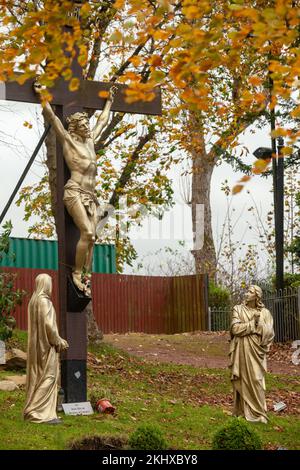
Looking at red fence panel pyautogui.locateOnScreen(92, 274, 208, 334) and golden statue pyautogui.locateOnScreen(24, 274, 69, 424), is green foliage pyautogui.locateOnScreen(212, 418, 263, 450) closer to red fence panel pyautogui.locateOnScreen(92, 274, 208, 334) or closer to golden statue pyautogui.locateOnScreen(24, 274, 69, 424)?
golden statue pyautogui.locateOnScreen(24, 274, 69, 424)

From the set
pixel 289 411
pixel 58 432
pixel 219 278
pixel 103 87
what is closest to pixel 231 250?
pixel 219 278

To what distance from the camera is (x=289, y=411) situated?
18250mm

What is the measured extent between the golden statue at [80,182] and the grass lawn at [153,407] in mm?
2045

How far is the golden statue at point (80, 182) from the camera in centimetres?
1467

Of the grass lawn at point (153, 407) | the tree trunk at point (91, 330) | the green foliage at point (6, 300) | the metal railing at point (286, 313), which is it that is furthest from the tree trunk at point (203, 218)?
the green foliage at point (6, 300)

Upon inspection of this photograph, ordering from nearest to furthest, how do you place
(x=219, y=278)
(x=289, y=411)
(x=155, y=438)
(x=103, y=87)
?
(x=155, y=438), (x=103, y=87), (x=289, y=411), (x=219, y=278)

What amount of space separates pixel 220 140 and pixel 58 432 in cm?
1319

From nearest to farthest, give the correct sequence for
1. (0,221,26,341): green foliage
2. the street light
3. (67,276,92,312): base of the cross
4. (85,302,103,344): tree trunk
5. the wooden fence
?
(67,276,92,312): base of the cross → (0,221,26,341): green foliage → (85,302,103,344): tree trunk → the street light → the wooden fence

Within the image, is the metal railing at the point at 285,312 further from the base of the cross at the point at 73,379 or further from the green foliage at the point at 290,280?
the base of the cross at the point at 73,379

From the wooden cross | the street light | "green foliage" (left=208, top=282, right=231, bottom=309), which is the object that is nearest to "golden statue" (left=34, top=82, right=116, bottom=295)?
the wooden cross

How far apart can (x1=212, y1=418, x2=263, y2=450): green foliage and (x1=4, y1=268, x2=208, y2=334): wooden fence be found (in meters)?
18.1

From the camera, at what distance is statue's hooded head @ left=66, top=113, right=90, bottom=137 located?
1499 centimetres
